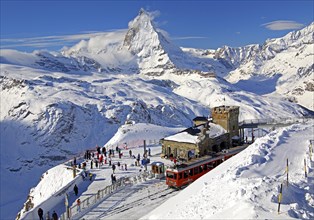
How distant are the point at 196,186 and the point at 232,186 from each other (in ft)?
18.0

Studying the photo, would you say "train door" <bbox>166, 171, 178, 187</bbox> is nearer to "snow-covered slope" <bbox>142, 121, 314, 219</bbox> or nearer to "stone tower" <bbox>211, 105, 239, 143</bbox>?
"snow-covered slope" <bbox>142, 121, 314, 219</bbox>

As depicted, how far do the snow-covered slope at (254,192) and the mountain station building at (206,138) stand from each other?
10570 mm

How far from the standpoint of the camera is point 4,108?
183m

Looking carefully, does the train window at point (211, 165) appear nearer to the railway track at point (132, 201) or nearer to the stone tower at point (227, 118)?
the railway track at point (132, 201)

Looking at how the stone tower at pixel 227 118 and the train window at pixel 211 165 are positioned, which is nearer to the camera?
the train window at pixel 211 165

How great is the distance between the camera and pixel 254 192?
22203 millimetres

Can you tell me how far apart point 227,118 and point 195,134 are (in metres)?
5.53

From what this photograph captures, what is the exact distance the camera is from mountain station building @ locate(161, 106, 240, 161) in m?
44.9

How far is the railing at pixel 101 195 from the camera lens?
30600 millimetres

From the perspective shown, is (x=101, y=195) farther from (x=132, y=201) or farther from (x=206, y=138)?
(x=206, y=138)

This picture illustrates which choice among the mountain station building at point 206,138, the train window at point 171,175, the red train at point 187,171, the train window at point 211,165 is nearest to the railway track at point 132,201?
the red train at point 187,171

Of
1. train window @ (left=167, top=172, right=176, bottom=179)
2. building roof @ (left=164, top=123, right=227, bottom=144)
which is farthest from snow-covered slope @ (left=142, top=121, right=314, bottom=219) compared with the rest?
building roof @ (left=164, top=123, right=227, bottom=144)

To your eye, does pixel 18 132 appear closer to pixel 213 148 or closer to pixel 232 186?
pixel 213 148

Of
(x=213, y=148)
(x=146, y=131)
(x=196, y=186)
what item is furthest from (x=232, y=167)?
(x=146, y=131)
